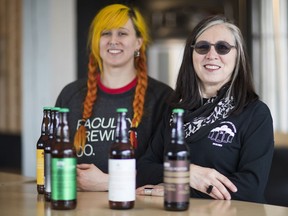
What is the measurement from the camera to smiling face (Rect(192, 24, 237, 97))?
202cm

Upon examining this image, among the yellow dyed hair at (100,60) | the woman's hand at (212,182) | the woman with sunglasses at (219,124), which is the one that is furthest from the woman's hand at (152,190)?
the yellow dyed hair at (100,60)

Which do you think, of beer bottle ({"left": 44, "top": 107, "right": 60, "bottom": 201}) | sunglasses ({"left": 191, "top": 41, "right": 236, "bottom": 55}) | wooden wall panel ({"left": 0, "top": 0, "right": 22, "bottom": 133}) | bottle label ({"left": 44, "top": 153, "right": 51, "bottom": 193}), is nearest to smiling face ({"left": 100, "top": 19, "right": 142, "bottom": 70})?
sunglasses ({"left": 191, "top": 41, "right": 236, "bottom": 55})

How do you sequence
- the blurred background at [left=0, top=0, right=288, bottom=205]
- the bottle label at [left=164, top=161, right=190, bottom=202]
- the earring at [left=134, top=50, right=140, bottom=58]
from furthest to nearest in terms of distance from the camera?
the blurred background at [left=0, top=0, right=288, bottom=205] → the earring at [left=134, top=50, right=140, bottom=58] → the bottle label at [left=164, top=161, right=190, bottom=202]

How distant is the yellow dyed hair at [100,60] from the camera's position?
2361mm

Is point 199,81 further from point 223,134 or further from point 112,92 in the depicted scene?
point 112,92

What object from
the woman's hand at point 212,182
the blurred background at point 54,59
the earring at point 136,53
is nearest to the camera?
the woman's hand at point 212,182

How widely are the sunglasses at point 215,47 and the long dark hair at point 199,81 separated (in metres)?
0.05

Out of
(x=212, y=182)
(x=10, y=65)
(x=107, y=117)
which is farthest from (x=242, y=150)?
(x=10, y=65)

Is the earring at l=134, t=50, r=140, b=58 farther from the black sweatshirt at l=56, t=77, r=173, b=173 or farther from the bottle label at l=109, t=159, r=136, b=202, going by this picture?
the bottle label at l=109, t=159, r=136, b=202

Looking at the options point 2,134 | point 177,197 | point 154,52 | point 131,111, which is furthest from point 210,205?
point 154,52

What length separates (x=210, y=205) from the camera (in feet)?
5.51

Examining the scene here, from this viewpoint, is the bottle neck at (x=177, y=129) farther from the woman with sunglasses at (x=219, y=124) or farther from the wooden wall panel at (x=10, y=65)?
the wooden wall panel at (x=10, y=65)

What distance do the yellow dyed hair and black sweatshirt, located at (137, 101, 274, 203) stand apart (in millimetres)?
463

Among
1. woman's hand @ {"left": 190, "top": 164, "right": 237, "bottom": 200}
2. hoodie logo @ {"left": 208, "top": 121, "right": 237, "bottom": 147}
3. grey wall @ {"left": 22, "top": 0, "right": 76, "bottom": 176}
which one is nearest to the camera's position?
woman's hand @ {"left": 190, "top": 164, "right": 237, "bottom": 200}
